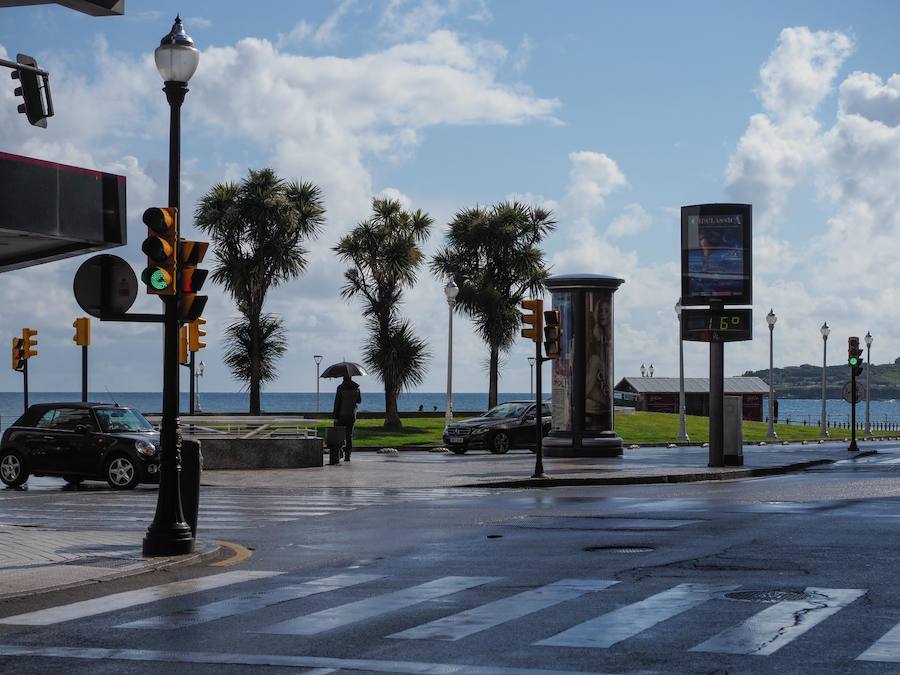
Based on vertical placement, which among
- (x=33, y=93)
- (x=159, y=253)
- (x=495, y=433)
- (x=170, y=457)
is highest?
(x=33, y=93)

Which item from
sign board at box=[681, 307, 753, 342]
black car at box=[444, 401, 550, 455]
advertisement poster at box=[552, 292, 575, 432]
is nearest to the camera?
sign board at box=[681, 307, 753, 342]

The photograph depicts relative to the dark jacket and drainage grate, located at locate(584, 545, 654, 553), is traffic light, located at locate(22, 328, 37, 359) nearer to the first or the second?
the dark jacket

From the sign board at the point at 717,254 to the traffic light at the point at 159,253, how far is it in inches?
A: 766

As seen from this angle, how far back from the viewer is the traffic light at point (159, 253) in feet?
44.9

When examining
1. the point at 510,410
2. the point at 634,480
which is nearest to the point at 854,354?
the point at 510,410

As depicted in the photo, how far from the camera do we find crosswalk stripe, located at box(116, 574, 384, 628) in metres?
9.73

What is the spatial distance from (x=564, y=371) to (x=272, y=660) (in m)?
28.3

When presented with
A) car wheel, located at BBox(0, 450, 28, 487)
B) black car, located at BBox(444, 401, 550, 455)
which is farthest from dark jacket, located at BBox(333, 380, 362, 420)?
car wheel, located at BBox(0, 450, 28, 487)

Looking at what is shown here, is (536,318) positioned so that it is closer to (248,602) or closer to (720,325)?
(720,325)

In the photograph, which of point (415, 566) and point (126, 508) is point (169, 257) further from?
point (126, 508)

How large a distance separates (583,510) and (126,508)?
268 inches

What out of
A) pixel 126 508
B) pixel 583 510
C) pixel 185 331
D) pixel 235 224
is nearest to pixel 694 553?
pixel 583 510

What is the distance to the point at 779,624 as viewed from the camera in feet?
30.3

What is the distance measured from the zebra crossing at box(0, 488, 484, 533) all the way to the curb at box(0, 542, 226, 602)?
112 inches
